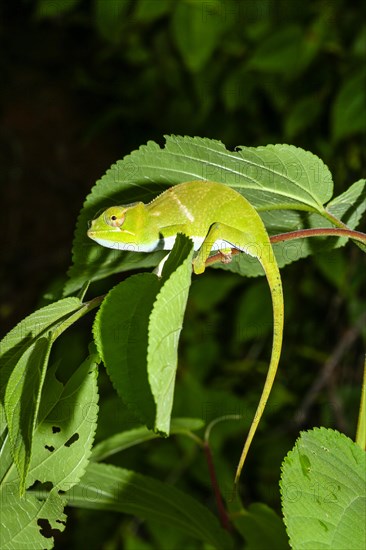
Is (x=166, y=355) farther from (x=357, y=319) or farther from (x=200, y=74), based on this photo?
(x=200, y=74)

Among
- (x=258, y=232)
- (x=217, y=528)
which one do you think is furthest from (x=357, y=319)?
(x=258, y=232)

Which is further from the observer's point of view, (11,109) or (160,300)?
(11,109)

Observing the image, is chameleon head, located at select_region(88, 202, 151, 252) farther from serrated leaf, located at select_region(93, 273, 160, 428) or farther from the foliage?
serrated leaf, located at select_region(93, 273, 160, 428)

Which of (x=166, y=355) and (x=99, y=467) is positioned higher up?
(x=166, y=355)

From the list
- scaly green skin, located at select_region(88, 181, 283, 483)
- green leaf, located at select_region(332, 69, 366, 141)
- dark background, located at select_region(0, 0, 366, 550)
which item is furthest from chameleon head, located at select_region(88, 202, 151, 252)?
green leaf, located at select_region(332, 69, 366, 141)

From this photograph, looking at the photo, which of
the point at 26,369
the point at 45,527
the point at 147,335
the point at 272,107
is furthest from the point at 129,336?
the point at 45,527

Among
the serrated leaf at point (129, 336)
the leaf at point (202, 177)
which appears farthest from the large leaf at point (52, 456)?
the leaf at point (202, 177)
